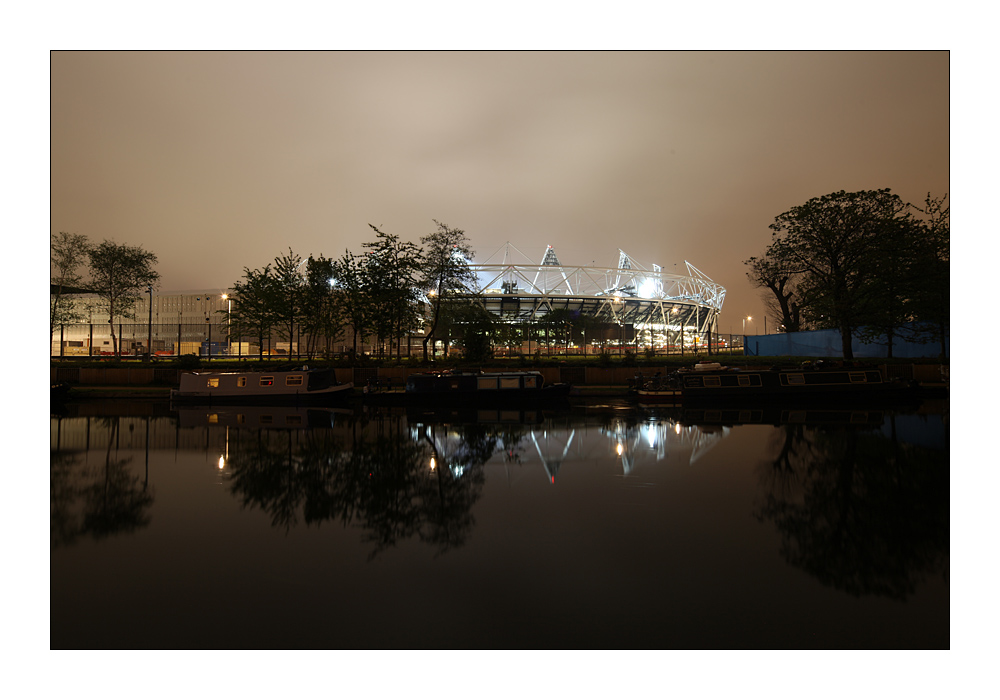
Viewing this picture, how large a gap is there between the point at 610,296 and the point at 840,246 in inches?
1493

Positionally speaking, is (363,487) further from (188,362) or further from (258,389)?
(188,362)

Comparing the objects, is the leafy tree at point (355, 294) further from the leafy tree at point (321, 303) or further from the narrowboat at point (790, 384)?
the narrowboat at point (790, 384)

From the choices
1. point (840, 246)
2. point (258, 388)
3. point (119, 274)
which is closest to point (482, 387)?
point (258, 388)

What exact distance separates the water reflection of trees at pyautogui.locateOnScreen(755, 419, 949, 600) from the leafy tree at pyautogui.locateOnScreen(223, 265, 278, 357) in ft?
87.0

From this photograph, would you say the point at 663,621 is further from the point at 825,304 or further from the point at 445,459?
the point at 825,304

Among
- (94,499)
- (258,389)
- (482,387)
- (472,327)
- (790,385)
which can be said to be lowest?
(94,499)

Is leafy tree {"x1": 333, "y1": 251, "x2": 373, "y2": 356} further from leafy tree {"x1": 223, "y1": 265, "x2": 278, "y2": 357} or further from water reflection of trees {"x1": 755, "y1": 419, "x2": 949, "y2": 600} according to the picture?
water reflection of trees {"x1": 755, "y1": 419, "x2": 949, "y2": 600}

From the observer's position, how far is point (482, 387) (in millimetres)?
18359

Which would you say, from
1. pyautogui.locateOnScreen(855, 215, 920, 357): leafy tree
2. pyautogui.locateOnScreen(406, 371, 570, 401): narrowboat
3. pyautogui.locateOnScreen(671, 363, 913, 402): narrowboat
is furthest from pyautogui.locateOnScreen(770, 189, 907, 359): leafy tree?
pyautogui.locateOnScreen(406, 371, 570, 401): narrowboat

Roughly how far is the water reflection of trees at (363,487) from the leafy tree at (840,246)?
21619 millimetres

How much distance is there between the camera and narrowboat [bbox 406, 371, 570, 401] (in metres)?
18.3

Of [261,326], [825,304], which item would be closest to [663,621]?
[825,304]

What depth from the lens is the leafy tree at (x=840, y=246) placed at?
22703 millimetres

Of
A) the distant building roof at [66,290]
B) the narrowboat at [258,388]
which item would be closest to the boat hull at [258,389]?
the narrowboat at [258,388]
